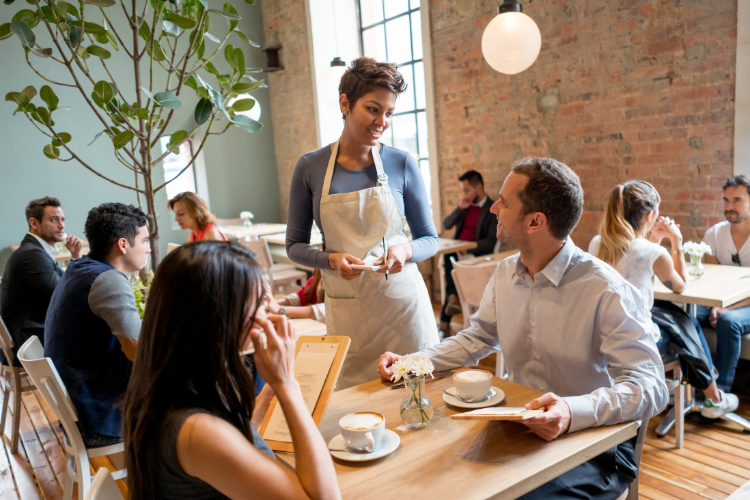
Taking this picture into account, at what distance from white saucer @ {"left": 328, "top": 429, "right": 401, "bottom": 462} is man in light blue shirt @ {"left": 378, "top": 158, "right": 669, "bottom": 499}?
31cm

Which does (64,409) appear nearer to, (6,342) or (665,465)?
(6,342)

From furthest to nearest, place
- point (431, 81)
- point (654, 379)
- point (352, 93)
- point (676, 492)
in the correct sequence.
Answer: point (431, 81)
point (676, 492)
point (352, 93)
point (654, 379)

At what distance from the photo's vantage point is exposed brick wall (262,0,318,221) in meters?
7.30

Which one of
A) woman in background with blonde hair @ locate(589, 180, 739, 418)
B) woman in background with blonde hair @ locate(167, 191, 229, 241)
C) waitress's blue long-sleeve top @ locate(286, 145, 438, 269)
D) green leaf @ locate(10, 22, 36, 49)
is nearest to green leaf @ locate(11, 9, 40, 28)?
green leaf @ locate(10, 22, 36, 49)

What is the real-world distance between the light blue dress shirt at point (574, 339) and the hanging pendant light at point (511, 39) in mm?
2394

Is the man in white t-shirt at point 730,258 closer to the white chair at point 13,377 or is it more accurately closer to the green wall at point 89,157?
the white chair at point 13,377

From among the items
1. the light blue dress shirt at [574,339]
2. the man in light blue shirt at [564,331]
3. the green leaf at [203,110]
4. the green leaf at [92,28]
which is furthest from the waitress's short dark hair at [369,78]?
the green leaf at [92,28]

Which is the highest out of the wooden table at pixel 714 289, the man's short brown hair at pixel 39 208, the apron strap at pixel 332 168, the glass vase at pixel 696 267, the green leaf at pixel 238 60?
the green leaf at pixel 238 60

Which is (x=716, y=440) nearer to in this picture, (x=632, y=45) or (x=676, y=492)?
(x=676, y=492)

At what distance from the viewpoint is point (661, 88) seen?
3791 mm

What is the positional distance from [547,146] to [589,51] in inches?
31.2

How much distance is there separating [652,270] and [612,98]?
193 cm

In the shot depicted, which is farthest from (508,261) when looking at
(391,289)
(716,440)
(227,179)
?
(227,179)

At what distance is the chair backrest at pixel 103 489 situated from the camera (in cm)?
103
